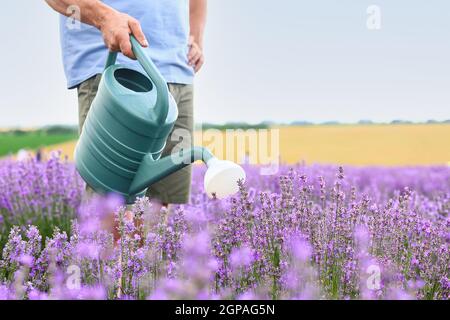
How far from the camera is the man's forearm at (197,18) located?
10.6 feet

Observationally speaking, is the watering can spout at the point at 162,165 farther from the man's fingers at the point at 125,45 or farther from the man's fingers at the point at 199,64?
the man's fingers at the point at 199,64

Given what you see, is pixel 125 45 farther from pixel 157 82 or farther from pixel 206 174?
pixel 206 174

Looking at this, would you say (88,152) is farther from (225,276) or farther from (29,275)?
(225,276)

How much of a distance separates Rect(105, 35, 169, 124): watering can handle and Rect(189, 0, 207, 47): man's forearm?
1.27 meters

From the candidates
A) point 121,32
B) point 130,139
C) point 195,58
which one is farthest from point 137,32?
point 195,58

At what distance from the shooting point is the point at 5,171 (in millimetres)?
4129

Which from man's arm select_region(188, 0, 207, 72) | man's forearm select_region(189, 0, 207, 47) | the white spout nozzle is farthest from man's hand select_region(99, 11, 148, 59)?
man's forearm select_region(189, 0, 207, 47)

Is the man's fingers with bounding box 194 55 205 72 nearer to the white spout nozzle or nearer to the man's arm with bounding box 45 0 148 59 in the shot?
the man's arm with bounding box 45 0 148 59

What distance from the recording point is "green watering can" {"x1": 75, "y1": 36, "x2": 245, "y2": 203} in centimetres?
192

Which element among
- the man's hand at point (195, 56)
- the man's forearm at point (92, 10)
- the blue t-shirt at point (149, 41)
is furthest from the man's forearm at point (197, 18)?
the man's forearm at point (92, 10)
